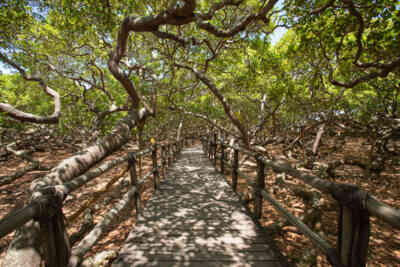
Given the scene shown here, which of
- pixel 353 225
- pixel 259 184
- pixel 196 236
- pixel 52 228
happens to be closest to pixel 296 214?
pixel 259 184

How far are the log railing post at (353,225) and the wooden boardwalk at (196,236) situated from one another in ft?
3.79

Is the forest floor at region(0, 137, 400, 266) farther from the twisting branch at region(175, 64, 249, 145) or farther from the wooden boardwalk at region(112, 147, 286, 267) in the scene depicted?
the twisting branch at region(175, 64, 249, 145)

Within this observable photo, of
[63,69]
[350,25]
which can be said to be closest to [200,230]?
[350,25]

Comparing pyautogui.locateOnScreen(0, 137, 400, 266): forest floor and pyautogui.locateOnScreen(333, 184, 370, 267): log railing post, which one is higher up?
pyautogui.locateOnScreen(333, 184, 370, 267): log railing post

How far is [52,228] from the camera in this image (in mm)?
1483

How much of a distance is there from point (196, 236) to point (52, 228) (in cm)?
210

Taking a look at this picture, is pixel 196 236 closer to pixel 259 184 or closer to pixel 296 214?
pixel 259 184

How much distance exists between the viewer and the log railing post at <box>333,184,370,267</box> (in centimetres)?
134

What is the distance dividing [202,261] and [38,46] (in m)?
10.7

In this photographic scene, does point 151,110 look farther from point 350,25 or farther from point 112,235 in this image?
point 350,25

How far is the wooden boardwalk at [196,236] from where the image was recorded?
242 centimetres

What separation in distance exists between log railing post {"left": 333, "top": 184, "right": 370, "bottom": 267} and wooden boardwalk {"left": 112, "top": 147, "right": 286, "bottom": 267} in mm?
1155

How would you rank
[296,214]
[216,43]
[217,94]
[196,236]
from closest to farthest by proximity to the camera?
[196,236], [296,214], [217,94], [216,43]

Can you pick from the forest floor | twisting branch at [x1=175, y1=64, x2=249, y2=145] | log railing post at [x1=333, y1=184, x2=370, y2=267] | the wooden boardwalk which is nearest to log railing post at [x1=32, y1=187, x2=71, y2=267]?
the forest floor
